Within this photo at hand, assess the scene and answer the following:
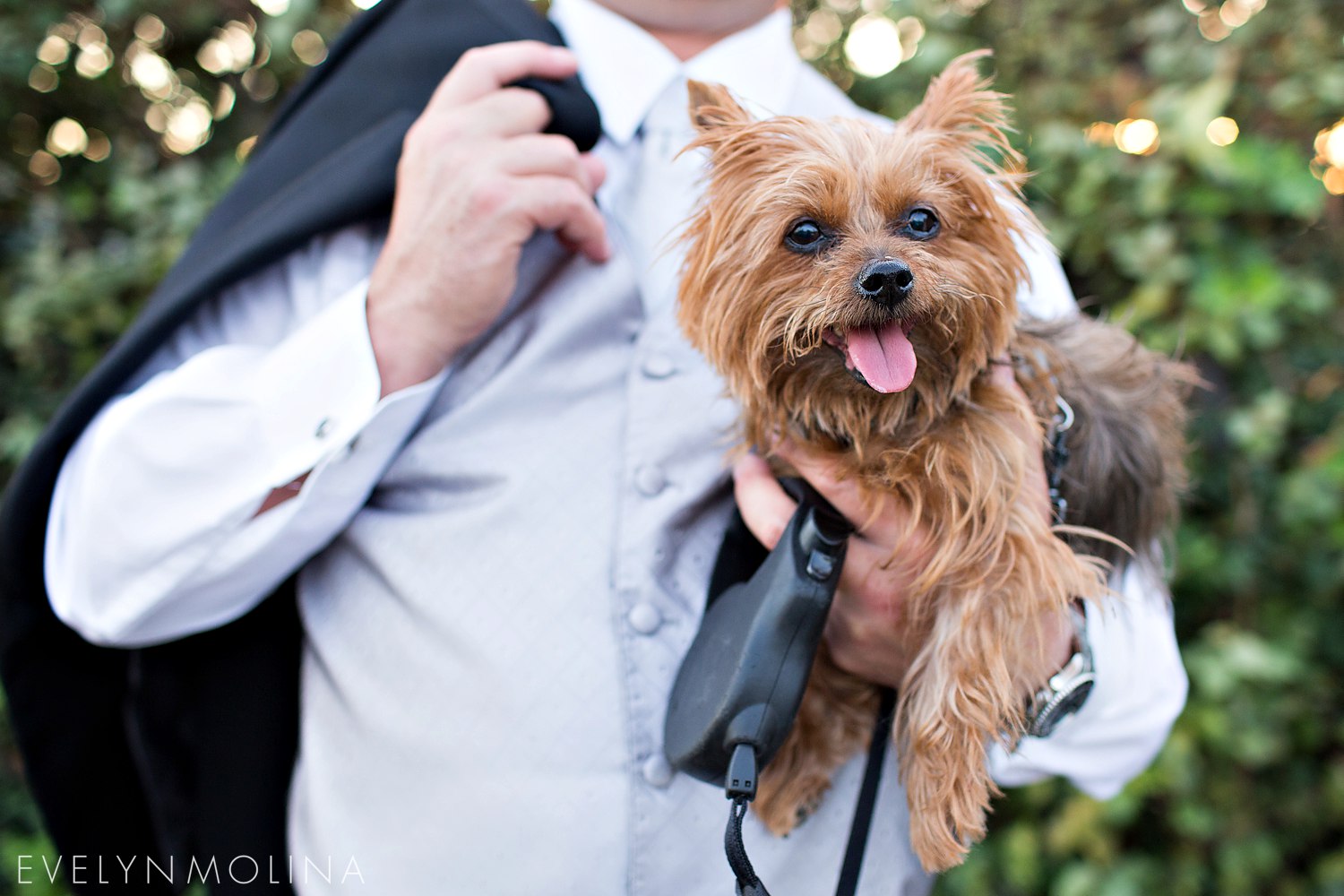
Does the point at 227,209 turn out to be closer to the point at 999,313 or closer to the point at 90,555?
the point at 90,555

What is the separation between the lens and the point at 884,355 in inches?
48.6

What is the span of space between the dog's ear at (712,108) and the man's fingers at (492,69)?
327mm

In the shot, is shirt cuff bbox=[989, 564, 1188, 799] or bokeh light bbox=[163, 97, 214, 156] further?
bokeh light bbox=[163, 97, 214, 156]

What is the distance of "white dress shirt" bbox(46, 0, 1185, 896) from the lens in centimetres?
139

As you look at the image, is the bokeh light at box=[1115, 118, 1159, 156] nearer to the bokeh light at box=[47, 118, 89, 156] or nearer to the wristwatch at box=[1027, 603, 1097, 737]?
the wristwatch at box=[1027, 603, 1097, 737]

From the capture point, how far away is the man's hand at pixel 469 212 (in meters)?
1.46

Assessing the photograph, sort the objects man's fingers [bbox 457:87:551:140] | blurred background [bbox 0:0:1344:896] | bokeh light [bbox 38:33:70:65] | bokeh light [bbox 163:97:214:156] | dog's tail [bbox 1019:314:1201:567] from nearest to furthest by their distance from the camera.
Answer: man's fingers [bbox 457:87:551:140], dog's tail [bbox 1019:314:1201:567], blurred background [bbox 0:0:1344:896], bokeh light [bbox 38:33:70:65], bokeh light [bbox 163:97:214:156]

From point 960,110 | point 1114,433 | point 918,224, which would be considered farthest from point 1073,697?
point 960,110

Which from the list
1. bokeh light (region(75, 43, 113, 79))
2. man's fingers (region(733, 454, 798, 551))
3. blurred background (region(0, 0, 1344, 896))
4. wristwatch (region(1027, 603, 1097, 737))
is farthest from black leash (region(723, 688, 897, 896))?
bokeh light (region(75, 43, 113, 79))

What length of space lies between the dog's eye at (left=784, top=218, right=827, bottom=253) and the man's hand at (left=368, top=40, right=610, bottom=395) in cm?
37

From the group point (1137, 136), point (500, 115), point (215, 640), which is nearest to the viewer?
point (500, 115)

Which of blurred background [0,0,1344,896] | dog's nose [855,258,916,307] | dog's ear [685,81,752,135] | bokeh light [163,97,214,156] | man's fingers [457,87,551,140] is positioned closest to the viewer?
dog's nose [855,258,916,307]

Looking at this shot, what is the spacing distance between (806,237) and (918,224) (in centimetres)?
16

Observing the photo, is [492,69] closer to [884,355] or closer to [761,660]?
[884,355]
